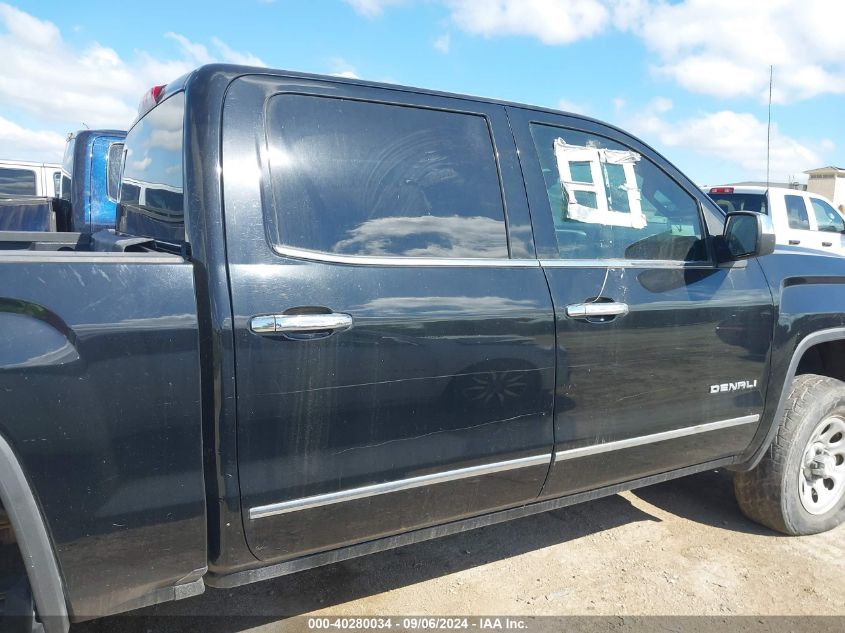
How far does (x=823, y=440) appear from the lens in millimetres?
3504

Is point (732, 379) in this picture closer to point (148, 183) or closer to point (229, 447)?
point (229, 447)

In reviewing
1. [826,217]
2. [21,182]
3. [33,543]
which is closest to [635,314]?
[33,543]

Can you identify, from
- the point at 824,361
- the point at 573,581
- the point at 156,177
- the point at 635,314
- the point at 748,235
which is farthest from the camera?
the point at 824,361

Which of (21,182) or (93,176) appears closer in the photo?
(93,176)

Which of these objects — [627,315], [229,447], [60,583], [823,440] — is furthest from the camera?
[823,440]

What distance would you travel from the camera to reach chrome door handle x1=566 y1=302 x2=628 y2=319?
2.47 metres

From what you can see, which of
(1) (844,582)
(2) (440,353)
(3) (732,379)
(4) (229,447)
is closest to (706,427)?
(3) (732,379)

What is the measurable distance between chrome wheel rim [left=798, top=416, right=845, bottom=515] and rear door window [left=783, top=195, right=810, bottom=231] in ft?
25.1

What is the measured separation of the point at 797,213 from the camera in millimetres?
10320

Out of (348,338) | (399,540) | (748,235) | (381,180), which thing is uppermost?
(381,180)

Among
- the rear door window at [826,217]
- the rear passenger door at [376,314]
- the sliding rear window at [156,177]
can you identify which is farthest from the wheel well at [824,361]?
the rear door window at [826,217]

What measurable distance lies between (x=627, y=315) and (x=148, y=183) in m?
1.90

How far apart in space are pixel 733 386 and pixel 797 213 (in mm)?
8805

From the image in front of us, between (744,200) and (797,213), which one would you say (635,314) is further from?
(797,213)
